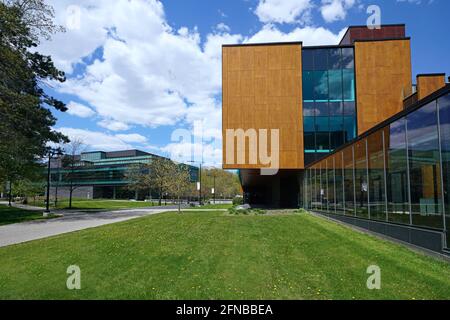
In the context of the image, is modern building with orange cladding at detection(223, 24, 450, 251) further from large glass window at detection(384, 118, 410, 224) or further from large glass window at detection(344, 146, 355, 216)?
large glass window at detection(384, 118, 410, 224)

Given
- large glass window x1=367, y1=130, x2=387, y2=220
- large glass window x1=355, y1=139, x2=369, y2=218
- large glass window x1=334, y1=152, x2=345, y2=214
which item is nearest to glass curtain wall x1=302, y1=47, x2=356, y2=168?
large glass window x1=334, y1=152, x2=345, y2=214

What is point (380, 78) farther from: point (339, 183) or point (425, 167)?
point (425, 167)

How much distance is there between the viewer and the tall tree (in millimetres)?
19547

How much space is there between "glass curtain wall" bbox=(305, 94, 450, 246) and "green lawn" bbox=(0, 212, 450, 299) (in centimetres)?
128

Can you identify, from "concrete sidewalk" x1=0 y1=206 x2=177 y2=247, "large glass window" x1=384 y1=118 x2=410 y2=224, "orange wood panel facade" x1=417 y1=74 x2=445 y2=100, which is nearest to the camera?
"large glass window" x1=384 y1=118 x2=410 y2=224

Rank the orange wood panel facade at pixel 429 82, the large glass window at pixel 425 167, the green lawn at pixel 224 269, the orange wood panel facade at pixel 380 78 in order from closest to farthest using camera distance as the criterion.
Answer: the green lawn at pixel 224 269 < the large glass window at pixel 425 167 < the orange wood panel facade at pixel 429 82 < the orange wood panel facade at pixel 380 78

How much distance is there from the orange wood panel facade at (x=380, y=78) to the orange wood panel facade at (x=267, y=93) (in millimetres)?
6057

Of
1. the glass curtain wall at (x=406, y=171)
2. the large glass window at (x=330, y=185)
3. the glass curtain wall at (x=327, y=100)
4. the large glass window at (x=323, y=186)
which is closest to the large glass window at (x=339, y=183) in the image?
the large glass window at (x=330, y=185)

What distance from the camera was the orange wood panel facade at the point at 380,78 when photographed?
31.1m

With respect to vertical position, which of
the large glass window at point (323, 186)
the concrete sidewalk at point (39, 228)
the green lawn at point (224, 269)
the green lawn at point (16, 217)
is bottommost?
the green lawn at point (16, 217)

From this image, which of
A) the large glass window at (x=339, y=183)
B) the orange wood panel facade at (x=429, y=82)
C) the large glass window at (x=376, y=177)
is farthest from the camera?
the orange wood panel facade at (x=429, y=82)

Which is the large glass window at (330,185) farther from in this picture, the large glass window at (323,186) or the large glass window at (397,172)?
the large glass window at (397,172)

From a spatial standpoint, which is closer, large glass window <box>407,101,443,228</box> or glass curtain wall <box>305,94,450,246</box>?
glass curtain wall <box>305,94,450,246</box>
